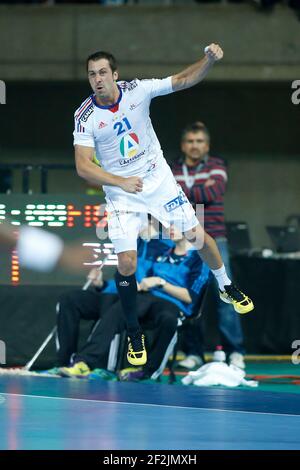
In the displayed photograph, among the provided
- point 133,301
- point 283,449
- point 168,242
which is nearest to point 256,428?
point 283,449

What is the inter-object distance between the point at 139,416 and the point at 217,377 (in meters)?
2.33

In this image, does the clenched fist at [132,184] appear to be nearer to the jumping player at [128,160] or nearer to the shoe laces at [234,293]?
the jumping player at [128,160]

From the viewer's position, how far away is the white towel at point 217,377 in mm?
9109

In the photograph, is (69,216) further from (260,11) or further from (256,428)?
(260,11)

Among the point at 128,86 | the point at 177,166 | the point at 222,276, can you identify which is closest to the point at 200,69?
the point at 128,86

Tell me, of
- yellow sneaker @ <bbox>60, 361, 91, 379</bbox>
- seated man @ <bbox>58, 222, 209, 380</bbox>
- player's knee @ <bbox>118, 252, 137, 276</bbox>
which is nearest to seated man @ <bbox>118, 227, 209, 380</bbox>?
seated man @ <bbox>58, 222, 209, 380</bbox>

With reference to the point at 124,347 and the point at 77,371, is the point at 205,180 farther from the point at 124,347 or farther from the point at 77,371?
the point at 77,371

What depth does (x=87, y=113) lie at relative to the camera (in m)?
8.05

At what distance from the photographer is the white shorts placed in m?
8.19

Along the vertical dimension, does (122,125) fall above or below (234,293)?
above

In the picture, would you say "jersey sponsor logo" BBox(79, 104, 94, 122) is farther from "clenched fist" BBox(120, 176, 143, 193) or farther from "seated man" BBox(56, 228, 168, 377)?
"seated man" BBox(56, 228, 168, 377)

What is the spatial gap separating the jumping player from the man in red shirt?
1782 mm

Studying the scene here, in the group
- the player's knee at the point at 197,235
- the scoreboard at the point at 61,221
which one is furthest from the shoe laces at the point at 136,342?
the scoreboard at the point at 61,221

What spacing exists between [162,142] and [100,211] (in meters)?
6.75
